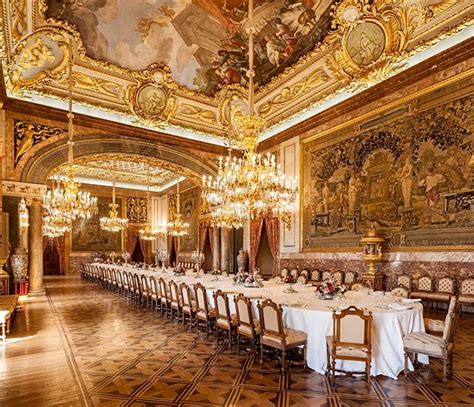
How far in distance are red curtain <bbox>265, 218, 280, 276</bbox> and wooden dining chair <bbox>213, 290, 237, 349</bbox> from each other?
23.3ft

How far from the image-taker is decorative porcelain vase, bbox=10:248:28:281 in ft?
33.0

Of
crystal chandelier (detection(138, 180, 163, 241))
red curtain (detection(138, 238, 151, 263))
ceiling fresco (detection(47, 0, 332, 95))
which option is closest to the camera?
ceiling fresco (detection(47, 0, 332, 95))

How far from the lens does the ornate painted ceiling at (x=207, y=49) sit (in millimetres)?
8320

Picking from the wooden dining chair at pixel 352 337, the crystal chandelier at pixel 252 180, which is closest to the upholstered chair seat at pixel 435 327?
the wooden dining chair at pixel 352 337

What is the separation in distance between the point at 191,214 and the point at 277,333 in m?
15.9

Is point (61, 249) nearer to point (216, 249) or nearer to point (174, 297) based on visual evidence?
point (216, 249)

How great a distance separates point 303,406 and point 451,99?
7226 mm

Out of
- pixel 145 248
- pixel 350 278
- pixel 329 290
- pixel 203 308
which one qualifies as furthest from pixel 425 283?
pixel 145 248

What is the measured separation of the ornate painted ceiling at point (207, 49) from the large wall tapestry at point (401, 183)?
1.51 meters

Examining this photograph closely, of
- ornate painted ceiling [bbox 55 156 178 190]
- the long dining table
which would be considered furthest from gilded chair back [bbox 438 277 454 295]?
ornate painted ceiling [bbox 55 156 178 190]

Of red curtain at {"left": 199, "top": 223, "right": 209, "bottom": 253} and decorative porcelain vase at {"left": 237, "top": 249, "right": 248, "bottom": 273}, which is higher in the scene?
red curtain at {"left": 199, "top": 223, "right": 209, "bottom": 253}

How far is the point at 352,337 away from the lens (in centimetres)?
393

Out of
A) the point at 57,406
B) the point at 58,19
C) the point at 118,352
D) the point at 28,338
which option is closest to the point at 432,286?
the point at 118,352

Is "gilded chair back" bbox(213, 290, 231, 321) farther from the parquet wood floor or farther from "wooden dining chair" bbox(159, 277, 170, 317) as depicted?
"wooden dining chair" bbox(159, 277, 170, 317)
